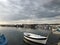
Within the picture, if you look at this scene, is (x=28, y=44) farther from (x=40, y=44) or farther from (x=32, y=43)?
(x=40, y=44)

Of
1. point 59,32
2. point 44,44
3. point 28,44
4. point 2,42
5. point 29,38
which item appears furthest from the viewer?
point 59,32

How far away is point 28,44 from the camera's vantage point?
47.8 metres

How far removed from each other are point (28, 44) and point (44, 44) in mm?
5787

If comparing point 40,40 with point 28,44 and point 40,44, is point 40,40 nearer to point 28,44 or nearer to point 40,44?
point 40,44

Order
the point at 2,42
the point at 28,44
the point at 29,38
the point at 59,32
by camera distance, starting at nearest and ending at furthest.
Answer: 1. the point at 2,42
2. the point at 28,44
3. the point at 29,38
4. the point at 59,32

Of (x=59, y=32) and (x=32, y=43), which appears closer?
(x=32, y=43)

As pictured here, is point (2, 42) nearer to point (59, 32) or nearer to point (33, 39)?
point (33, 39)

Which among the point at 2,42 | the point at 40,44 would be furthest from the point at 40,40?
the point at 2,42

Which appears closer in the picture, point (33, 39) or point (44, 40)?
point (44, 40)

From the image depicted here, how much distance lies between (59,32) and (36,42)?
205ft

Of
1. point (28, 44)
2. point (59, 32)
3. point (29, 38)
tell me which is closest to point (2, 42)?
point (28, 44)

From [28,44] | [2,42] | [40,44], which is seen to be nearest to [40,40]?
[40,44]

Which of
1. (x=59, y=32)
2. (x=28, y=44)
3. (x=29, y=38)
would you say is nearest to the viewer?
(x=28, y=44)

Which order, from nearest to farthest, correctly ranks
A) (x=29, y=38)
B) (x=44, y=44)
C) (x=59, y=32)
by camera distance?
(x=44, y=44) < (x=29, y=38) < (x=59, y=32)
